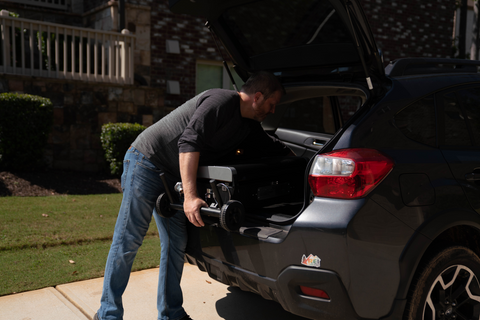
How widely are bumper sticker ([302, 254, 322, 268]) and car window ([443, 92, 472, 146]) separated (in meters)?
1.10

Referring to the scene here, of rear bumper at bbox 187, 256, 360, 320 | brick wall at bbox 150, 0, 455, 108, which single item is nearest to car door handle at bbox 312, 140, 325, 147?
rear bumper at bbox 187, 256, 360, 320

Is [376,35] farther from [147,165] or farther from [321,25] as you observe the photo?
[147,165]

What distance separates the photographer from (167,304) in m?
3.13

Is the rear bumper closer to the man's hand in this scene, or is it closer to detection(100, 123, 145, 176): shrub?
the man's hand

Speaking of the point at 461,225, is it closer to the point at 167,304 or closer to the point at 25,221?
the point at 167,304

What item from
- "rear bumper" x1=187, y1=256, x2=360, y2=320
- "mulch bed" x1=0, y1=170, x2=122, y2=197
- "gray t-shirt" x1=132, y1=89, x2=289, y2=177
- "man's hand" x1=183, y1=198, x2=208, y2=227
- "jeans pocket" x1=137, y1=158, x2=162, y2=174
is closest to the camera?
"rear bumper" x1=187, y1=256, x2=360, y2=320

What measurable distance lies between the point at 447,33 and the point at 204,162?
15.3 meters

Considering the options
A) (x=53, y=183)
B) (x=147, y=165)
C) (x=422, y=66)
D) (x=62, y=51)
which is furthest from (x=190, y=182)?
(x=62, y=51)

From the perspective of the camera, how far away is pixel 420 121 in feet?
8.48

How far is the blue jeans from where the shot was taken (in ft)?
9.45

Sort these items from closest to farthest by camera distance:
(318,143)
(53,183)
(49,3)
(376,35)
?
(318,143) → (53,183) → (49,3) → (376,35)

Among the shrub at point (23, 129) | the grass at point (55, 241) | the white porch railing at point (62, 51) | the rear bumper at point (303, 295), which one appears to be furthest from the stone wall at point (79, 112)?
the rear bumper at point (303, 295)

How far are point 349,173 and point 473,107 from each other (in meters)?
1.22

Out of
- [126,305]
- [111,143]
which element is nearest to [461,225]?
[126,305]
